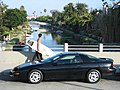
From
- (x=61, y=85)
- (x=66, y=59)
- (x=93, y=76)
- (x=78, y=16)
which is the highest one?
(x=78, y=16)

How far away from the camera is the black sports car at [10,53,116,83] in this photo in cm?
1093

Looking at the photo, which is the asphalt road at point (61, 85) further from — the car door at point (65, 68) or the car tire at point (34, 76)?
the car door at point (65, 68)

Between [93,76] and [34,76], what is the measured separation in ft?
6.81

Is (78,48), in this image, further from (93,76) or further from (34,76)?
(34,76)

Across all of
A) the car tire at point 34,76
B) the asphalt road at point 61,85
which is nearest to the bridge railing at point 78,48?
the asphalt road at point 61,85

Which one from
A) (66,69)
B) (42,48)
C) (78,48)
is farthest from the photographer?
(78,48)

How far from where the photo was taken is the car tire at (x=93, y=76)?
1107cm

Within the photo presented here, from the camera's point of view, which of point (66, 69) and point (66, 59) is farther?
point (66, 59)

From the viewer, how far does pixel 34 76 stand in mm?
10914

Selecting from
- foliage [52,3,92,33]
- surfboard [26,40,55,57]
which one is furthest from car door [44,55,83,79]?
foliage [52,3,92,33]

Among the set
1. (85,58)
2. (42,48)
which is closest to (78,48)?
(42,48)

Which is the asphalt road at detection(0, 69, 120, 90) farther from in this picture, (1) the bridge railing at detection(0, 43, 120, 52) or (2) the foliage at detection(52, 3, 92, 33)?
(2) the foliage at detection(52, 3, 92, 33)

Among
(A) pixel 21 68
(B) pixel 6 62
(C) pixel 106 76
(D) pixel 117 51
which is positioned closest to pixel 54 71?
(A) pixel 21 68

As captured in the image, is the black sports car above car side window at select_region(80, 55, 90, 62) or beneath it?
beneath
